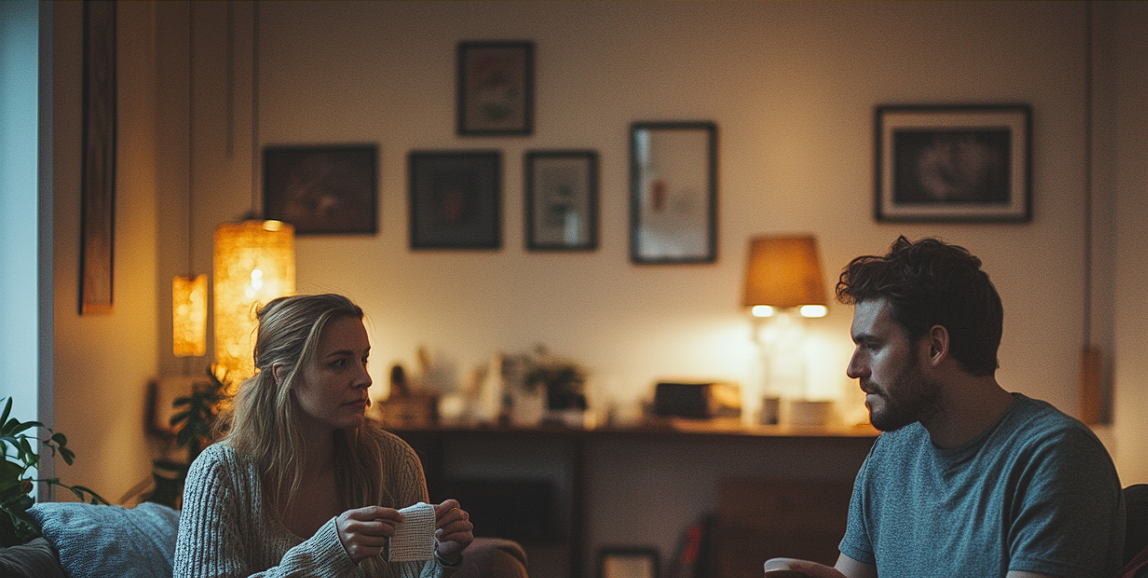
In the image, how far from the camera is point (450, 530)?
1695 millimetres

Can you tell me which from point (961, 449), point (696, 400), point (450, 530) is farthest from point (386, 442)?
point (696, 400)

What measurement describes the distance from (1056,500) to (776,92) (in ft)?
8.17

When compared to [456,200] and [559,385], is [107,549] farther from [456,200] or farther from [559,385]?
[456,200]

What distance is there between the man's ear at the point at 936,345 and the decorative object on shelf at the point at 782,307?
1656 mm

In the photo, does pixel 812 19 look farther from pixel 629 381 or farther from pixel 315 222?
pixel 315 222

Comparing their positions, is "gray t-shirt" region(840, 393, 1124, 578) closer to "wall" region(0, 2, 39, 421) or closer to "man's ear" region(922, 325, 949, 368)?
"man's ear" region(922, 325, 949, 368)

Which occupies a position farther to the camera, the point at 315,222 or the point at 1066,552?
the point at 315,222

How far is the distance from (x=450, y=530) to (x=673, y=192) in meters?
2.24

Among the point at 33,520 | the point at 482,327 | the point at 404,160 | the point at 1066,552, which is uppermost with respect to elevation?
the point at 404,160

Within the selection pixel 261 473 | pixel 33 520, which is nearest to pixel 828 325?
pixel 261 473

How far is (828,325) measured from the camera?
11.7 feet

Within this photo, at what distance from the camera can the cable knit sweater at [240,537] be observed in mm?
1570

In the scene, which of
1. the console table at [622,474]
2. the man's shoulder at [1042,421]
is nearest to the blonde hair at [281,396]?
the man's shoulder at [1042,421]

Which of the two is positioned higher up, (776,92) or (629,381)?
(776,92)
